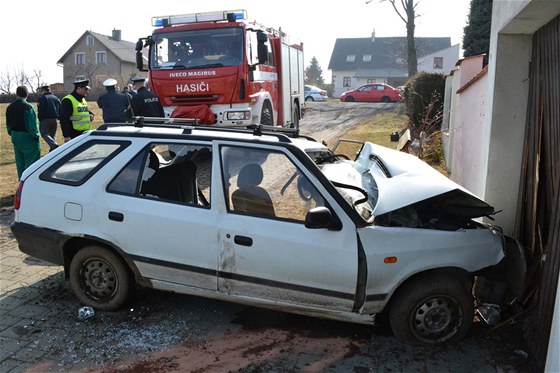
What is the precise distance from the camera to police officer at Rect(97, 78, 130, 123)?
9.05m

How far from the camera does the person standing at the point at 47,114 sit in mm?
9242

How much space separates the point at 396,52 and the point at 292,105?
50.7 m

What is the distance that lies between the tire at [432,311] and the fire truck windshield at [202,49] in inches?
287

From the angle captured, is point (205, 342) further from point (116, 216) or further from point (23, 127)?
point (23, 127)

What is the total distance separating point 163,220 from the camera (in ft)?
13.2

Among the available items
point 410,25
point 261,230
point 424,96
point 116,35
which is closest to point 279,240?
point 261,230

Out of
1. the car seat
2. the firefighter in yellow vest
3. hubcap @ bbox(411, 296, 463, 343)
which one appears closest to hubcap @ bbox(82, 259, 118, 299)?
the car seat

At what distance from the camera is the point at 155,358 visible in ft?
12.1

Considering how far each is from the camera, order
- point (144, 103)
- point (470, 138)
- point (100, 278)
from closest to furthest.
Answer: point (100, 278)
point (470, 138)
point (144, 103)

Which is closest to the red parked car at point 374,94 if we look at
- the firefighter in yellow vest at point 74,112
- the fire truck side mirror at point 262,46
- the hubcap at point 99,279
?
the fire truck side mirror at point 262,46

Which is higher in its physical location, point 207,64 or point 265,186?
point 207,64

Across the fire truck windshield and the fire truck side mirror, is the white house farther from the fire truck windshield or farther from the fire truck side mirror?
the fire truck windshield

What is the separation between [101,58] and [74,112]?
171 ft

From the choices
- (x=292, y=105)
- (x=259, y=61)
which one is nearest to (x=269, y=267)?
(x=259, y=61)
